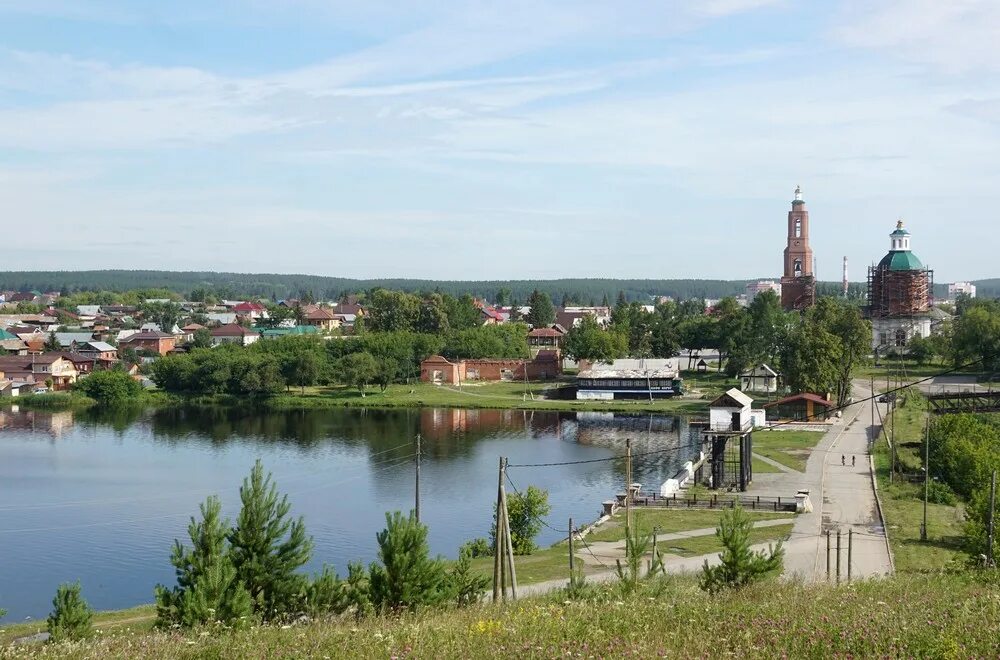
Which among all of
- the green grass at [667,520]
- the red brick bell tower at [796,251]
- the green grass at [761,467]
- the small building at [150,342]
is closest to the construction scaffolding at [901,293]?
the red brick bell tower at [796,251]

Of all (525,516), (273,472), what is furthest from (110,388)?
(525,516)

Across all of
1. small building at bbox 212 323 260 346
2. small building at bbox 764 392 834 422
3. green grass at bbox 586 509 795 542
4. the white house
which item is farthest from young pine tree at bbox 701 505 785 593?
small building at bbox 212 323 260 346

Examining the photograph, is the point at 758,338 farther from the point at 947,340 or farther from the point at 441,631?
the point at 441,631

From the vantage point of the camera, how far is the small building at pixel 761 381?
6769 cm

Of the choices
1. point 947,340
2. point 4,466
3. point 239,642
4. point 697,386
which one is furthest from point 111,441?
point 947,340

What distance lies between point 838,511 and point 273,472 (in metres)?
22.7

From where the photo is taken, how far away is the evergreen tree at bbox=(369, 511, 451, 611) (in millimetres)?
17047

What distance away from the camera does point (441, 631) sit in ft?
39.0

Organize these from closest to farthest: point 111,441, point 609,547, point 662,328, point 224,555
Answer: point 224,555, point 609,547, point 111,441, point 662,328

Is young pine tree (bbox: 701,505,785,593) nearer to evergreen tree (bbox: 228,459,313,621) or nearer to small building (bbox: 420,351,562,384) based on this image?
evergreen tree (bbox: 228,459,313,621)

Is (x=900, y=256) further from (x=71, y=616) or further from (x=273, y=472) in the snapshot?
(x=71, y=616)

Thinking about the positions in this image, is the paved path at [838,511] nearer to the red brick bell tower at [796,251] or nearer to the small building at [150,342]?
the red brick bell tower at [796,251]

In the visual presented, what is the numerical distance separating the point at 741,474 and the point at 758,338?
36485 mm

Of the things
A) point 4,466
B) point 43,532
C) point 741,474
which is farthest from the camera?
point 4,466
